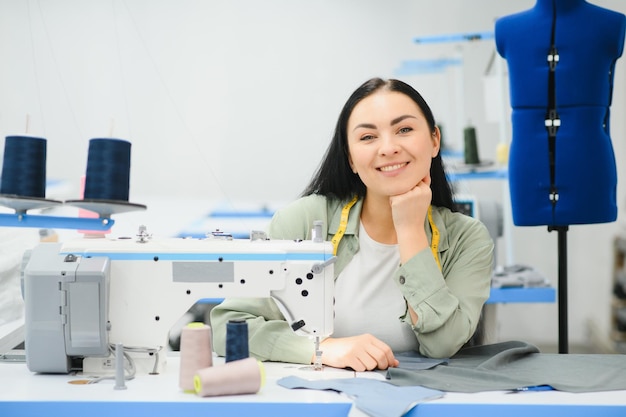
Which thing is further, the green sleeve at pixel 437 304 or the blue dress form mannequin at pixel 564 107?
the blue dress form mannequin at pixel 564 107

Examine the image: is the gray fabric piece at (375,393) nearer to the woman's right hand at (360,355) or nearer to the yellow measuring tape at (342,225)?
the woman's right hand at (360,355)

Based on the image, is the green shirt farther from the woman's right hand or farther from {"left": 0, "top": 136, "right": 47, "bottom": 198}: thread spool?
{"left": 0, "top": 136, "right": 47, "bottom": 198}: thread spool

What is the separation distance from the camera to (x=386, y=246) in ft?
6.71

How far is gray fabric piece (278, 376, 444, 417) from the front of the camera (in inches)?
56.8

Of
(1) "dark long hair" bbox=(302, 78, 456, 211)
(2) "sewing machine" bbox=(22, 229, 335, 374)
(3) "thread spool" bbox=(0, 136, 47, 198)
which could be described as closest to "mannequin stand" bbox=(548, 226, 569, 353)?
(1) "dark long hair" bbox=(302, 78, 456, 211)

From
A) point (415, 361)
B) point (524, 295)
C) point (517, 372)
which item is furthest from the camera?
point (524, 295)

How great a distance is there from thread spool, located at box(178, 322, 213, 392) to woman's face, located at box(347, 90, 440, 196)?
A: 58 cm

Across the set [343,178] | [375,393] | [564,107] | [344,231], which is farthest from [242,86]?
[375,393]

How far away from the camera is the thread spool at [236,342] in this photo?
1583mm

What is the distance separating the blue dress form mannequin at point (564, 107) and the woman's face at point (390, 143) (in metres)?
0.87

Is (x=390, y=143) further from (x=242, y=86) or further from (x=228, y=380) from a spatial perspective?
(x=242, y=86)

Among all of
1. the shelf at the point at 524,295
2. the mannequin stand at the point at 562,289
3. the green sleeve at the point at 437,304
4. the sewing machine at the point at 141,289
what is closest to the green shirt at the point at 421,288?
the green sleeve at the point at 437,304

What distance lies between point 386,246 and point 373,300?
140 millimetres

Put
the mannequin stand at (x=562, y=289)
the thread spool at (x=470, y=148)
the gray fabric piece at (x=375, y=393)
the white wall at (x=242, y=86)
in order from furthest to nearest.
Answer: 1. the white wall at (x=242, y=86)
2. the thread spool at (x=470, y=148)
3. the mannequin stand at (x=562, y=289)
4. the gray fabric piece at (x=375, y=393)
